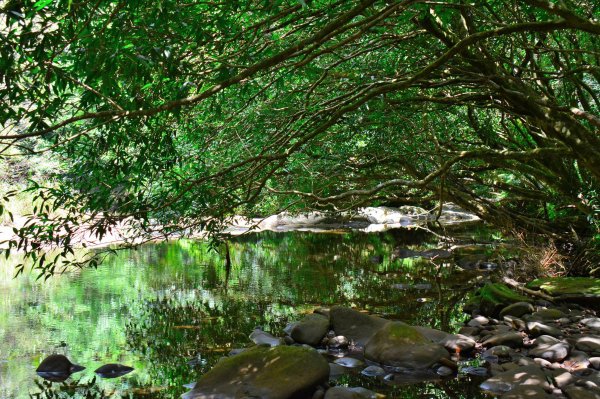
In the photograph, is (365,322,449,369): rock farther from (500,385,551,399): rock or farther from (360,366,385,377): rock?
(500,385,551,399): rock

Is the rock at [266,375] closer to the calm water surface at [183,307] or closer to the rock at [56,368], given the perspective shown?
the calm water surface at [183,307]

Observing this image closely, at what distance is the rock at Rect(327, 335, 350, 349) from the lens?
25.9 ft

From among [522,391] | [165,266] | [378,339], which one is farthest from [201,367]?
[165,266]

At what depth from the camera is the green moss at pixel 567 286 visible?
9.09m

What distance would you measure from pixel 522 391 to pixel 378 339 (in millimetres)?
2098

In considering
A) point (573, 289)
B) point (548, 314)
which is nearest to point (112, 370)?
point (548, 314)

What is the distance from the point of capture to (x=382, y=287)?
12.3 m

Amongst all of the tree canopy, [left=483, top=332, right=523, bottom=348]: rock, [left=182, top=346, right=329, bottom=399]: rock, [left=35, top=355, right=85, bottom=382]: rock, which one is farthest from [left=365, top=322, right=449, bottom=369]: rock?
[left=35, top=355, right=85, bottom=382]: rock

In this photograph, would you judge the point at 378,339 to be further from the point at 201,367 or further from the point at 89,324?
the point at 89,324

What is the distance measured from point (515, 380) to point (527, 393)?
42cm

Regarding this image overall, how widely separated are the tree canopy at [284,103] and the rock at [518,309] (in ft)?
5.85

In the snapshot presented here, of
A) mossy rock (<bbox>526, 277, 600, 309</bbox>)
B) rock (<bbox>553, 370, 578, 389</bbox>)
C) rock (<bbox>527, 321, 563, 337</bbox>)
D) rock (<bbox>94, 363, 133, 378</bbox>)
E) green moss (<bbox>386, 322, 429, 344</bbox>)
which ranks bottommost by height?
rock (<bbox>94, 363, 133, 378</bbox>)

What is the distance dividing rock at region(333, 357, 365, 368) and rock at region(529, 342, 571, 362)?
6.56 ft

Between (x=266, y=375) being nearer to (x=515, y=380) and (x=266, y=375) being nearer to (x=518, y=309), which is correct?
(x=515, y=380)
